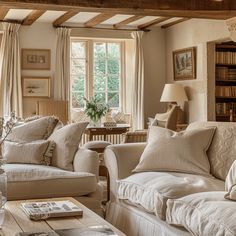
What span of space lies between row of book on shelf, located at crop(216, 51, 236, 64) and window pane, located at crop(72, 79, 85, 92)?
8.32 feet

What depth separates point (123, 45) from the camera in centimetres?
934

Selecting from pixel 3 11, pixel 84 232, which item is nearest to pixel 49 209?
pixel 84 232

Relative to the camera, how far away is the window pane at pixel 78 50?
8.94 meters

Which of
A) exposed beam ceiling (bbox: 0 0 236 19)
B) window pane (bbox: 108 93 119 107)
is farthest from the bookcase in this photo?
window pane (bbox: 108 93 119 107)

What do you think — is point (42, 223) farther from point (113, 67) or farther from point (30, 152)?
point (113, 67)

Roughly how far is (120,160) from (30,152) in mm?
955

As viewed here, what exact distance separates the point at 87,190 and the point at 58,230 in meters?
1.47

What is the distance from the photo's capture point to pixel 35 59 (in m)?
8.43

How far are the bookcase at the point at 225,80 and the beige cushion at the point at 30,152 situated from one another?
4596 mm

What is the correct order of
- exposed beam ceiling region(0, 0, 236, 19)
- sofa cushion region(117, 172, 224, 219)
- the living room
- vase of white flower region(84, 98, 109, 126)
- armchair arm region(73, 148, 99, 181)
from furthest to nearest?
1. vase of white flower region(84, 98, 109, 126)
2. exposed beam ceiling region(0, 0, 236, 19)
3. armchair arm region(73, 148, 99, 181)
4. sofa cushion region(117, 172, 224, 219)
5. the living room

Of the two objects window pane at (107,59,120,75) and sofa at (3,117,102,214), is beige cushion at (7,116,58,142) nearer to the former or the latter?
sofa at (3,117,102,214)

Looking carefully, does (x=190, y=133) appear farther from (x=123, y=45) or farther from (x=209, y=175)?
(x=123, y=45)

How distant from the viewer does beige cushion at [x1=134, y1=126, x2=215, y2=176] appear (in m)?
3.60

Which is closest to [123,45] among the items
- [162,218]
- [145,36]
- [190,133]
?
[145,36]
